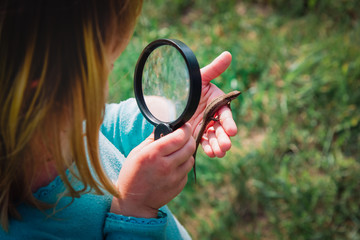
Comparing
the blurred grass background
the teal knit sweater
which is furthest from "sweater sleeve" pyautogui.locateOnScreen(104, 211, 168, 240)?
the blurred grass background

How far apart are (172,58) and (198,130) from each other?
0.38 m

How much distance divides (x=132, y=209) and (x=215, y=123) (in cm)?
50

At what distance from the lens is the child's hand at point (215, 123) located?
1.33 metres

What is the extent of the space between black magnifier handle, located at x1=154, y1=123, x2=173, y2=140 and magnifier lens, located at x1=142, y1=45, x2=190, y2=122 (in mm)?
44

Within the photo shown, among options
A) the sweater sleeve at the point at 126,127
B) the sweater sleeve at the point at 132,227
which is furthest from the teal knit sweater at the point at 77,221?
the sweater sleeve at the point at 126,127

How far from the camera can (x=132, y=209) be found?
118cm

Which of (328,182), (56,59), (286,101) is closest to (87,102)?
(56,59)

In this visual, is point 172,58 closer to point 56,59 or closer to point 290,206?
point 56,59

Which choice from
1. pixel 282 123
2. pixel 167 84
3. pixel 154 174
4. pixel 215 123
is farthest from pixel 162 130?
pixel 282 123

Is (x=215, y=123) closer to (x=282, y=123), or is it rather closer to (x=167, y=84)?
(x=167, y=84)

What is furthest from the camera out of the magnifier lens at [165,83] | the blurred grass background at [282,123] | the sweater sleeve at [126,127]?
the blurred grass background at [282,123]

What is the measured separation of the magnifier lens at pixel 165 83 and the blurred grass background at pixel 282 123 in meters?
0.74

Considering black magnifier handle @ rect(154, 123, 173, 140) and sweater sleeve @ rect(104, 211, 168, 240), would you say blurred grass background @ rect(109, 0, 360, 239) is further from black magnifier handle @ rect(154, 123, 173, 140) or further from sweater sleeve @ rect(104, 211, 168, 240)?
sweater sleeve @ rect(104, 211, 168, 240)

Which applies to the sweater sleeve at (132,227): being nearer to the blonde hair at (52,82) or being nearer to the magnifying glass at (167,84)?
the blonde hair at (52,82)
